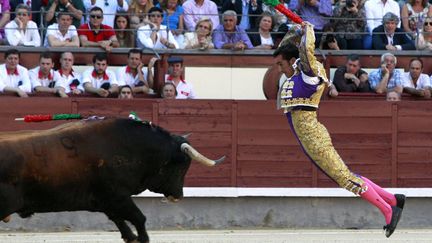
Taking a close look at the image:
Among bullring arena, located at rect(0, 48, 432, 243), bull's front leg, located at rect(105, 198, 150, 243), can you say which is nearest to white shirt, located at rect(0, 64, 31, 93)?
bullring arena, located at rect(0, 48, 432, 243)

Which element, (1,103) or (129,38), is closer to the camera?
(1,103)

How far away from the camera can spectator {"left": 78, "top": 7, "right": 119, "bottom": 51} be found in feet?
37.7

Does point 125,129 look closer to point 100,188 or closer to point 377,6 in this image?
point 100,188

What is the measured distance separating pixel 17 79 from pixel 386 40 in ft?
11.8

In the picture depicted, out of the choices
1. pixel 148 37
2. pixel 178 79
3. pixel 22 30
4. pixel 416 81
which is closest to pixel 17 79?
pixel 22 30

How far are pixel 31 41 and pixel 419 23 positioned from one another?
3812 mm

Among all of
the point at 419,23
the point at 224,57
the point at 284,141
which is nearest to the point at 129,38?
the point at 224,57

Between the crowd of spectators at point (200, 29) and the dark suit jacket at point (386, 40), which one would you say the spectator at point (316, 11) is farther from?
the dark suit jacket at point (386, 40)

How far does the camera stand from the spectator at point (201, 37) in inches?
458

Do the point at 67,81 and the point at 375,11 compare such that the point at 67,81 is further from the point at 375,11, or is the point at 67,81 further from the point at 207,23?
the point at 375,11

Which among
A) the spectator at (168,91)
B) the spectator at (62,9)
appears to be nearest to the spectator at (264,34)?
the spectator at (168,91)

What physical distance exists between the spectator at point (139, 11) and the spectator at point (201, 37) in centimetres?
44

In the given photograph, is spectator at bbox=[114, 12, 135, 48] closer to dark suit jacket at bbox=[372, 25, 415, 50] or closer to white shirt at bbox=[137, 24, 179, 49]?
white shirt at bbox=[137, 24, 179, 49]

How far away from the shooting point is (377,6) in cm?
1243
